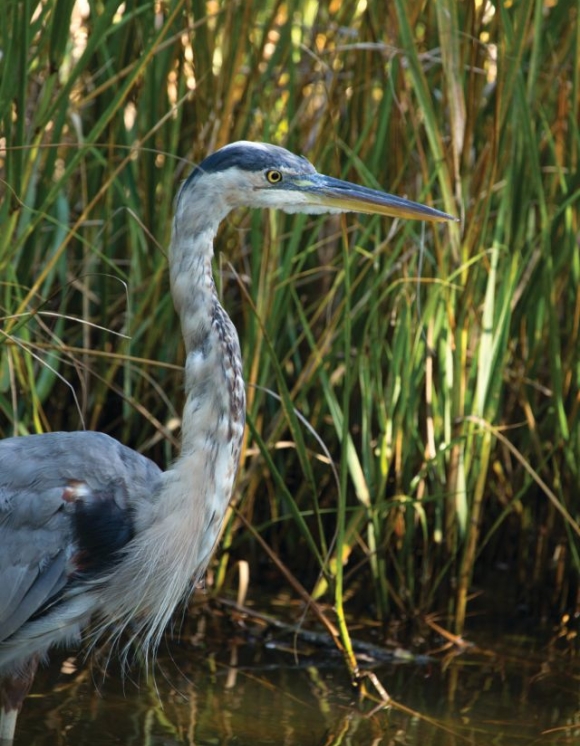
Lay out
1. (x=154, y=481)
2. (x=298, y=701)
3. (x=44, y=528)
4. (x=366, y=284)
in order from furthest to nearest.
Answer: (x=366, y=284), (x=298, y=701), (x=154, y=481), (x=44, y=528)

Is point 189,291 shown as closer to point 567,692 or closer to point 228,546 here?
point 228,546

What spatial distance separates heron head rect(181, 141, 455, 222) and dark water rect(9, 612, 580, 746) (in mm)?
1263

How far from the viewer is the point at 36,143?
9.55 ft

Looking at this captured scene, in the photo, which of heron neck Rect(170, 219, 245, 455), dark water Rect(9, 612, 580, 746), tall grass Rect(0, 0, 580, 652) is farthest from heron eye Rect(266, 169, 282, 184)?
dark water Rect(9, 612, 580, 746)

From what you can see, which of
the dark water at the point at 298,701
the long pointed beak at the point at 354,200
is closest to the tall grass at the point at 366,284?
the dark water at the point at 298,701

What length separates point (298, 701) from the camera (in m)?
3.13

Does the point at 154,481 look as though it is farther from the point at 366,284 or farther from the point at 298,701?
the point at 366,284

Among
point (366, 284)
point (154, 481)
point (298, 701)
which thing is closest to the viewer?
point (154, 481)

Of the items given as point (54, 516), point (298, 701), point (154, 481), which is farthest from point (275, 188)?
point (298, 701)

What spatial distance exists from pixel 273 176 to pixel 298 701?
4.54ft

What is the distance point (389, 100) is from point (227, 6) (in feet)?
1.79

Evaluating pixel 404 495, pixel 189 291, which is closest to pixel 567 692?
pixel 404 495

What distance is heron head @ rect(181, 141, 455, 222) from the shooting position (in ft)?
8.60

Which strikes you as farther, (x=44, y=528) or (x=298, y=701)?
(x=298, y=701)
